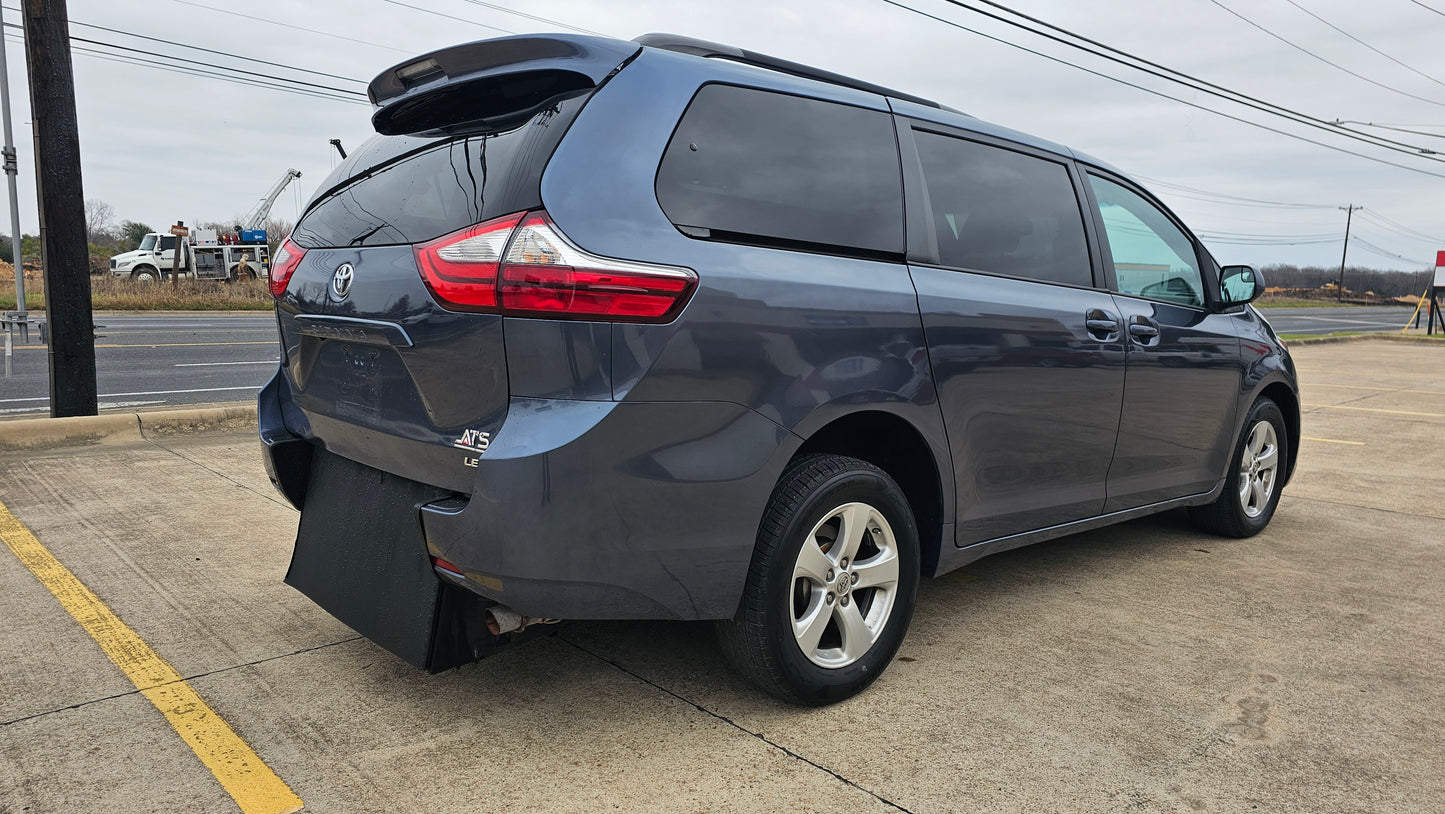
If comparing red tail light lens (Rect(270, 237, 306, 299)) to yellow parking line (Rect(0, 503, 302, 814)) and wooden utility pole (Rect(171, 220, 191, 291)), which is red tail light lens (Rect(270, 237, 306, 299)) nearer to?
yellow parking line (Rect(0, 503, 302, 814))

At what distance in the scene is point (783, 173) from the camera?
9.03ft

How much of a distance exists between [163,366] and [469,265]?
11.6 metres

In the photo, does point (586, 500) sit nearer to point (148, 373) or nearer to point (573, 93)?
point (573, 93)

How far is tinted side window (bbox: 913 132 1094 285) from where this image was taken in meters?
3.28

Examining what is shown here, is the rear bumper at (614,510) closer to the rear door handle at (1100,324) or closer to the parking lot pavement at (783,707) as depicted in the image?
the parking lot pavement at (783,707)

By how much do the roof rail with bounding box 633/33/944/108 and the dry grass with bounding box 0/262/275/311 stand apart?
77.8 ft

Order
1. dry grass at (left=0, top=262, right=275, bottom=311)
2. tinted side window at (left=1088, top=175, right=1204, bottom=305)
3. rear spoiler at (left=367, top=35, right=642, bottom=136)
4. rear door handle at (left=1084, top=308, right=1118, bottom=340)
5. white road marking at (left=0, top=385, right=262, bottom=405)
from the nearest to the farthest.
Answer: rear spoiler at (left=367, top=35, right=642, bottom=136) → rear door handle at (left=1084, top=308, right=1118, bottom=340) → tinted side window at (left=1088, top=175, right=1204, bottom=305) → white road marking at (left=0, top=385, right=262, bottom=405) → dry grass at (left=0, top=262, right=275, bottom=311)

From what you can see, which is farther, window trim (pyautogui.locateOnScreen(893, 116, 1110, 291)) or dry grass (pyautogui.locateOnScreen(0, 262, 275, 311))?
dry grass (pyautogui.locateOnScreen(0, 262, 275, 311))

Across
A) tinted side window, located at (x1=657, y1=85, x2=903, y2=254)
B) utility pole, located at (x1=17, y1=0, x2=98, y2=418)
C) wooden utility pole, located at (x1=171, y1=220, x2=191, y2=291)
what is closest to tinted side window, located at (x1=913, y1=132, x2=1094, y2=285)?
tinted side window, located at (x1=657, y1=85, x2=903, y2=254)

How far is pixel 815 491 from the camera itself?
2.68 metres

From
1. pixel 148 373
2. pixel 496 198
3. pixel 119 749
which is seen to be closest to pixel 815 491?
pixel 496 198

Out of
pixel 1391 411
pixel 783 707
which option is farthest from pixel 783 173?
pixel 1391 411

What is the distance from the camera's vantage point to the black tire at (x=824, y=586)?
263 cm

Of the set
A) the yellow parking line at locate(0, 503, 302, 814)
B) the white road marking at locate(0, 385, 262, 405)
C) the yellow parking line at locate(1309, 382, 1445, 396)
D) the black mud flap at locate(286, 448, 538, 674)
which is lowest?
the yellow parking line at locate(1309, 382, 1445, 396)
